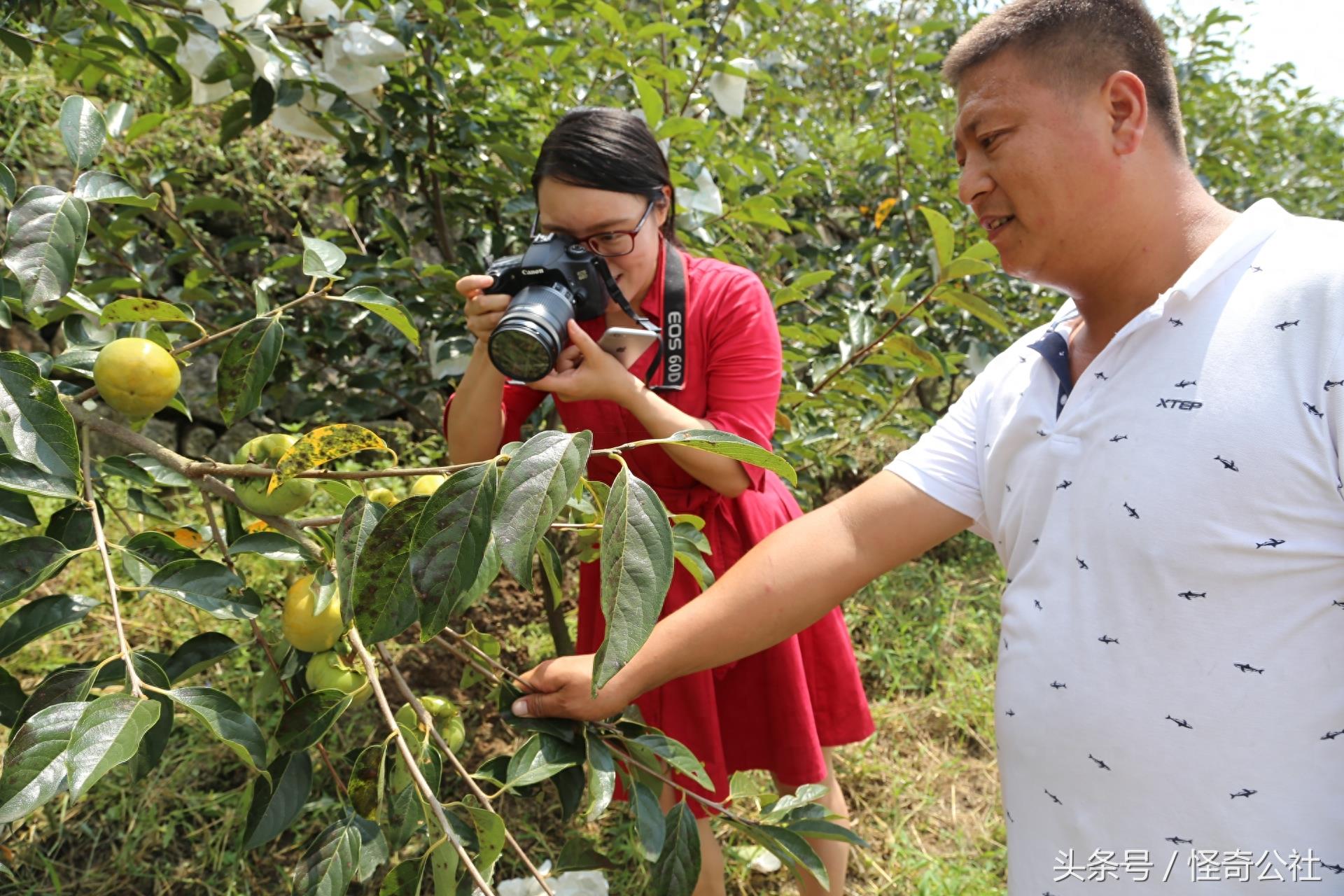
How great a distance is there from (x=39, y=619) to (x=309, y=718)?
0.77 ft

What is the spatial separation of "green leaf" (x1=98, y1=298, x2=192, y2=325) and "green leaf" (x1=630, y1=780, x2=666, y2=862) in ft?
2.16

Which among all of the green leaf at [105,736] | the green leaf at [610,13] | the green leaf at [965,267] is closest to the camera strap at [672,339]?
the green leaf at [965,267]

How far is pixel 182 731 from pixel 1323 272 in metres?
2.28

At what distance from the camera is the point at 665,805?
5.45 ft

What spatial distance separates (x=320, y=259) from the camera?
959mm

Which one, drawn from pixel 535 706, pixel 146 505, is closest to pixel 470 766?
pixel 146 505

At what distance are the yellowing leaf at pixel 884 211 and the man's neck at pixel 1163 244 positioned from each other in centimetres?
171

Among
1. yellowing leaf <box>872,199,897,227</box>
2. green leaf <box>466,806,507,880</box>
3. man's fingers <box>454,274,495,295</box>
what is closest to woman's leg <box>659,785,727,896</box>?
green leaf <box>466,806,507,880</box>

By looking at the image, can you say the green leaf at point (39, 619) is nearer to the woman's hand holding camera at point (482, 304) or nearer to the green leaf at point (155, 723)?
the green leaf at point (155, 723)

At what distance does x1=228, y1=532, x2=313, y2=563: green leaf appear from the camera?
85cm

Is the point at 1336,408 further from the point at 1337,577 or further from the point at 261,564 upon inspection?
the point at 261,564

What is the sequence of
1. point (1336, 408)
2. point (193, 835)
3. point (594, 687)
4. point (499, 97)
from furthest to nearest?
1. point (499, 97)
2. point (193, 835)
3. point (1336, 408)
4. point (594, 687)

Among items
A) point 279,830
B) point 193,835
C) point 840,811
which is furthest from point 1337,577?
point 193,835

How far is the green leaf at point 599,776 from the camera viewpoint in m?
0.87
